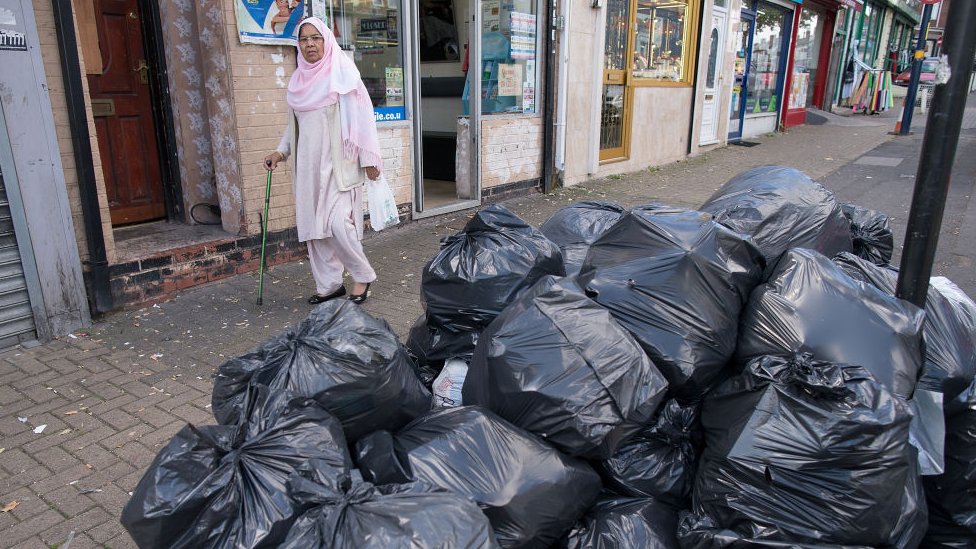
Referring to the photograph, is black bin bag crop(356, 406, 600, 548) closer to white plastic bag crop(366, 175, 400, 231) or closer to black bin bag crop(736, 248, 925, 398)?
black bin bag crop(736, 248, 925, 398)

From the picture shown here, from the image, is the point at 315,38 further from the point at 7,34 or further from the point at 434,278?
the point at 434,278

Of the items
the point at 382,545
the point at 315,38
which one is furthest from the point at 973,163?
the point at 382,545

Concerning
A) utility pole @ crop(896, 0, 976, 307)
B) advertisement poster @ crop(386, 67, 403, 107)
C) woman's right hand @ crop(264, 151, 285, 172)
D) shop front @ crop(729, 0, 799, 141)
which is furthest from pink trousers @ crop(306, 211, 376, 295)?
shop front @ crop(729, 0, 799, 141)

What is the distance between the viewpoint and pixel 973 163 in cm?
1102

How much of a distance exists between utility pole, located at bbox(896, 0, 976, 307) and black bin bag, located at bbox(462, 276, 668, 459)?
991 mm

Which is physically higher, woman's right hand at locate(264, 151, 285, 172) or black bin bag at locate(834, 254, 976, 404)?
woman's right hand at locate(264, 151, 285, 172)

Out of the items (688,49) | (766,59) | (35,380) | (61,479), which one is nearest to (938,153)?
(61,479)

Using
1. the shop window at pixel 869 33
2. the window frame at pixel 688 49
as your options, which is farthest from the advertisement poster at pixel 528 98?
the shop window at pixel 869 33

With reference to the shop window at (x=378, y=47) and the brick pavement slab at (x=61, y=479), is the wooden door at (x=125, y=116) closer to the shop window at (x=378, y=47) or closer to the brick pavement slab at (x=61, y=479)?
the shop window at (x=378, y=47)

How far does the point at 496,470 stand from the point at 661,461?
0.61 meters

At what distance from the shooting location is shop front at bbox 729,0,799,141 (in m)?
14.2

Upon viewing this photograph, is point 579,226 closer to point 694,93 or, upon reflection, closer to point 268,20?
point 268,20

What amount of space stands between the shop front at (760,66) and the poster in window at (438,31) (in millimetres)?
7301

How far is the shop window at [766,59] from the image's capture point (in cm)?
1492
